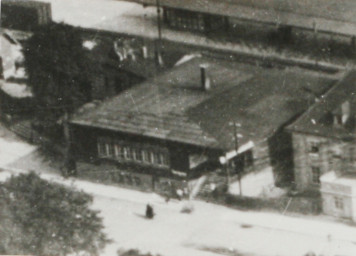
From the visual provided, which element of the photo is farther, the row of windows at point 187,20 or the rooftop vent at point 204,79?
the rooftop vent at point 204,79

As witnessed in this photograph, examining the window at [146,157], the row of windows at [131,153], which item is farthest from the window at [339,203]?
the window at [146,157]

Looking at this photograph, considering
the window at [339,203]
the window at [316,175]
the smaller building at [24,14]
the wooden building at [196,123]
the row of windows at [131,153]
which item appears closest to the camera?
the window at [339,203]

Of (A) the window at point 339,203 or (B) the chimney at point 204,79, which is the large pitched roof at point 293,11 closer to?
(B) the chimney at point 204,79

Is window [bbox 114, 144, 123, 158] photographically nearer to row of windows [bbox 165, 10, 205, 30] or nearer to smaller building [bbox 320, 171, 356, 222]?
row of windows [bbox 165, 10, 205, 30]

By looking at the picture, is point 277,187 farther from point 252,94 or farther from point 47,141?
point 47,141

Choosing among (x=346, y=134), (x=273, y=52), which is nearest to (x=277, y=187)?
(x=346, y=134)

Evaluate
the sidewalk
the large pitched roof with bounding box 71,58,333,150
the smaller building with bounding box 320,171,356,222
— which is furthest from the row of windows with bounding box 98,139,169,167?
the smaller building with bounding box 320,171,356,222
